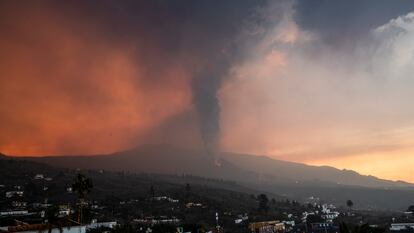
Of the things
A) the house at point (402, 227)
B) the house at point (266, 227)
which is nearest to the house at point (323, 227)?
the house at point (266, 227)

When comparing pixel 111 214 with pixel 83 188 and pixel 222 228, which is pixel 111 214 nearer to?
pixel 222 228

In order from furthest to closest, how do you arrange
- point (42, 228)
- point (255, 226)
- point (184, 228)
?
point (255, 226) → point (184, 228) → point (42, 228)

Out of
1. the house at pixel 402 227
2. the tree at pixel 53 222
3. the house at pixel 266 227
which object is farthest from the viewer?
the house at pixel 266 227

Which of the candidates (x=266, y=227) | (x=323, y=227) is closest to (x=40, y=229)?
(x=266, y=227)

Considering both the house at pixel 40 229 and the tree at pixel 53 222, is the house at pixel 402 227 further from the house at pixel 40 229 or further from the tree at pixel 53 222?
the tree at pixel 53 222

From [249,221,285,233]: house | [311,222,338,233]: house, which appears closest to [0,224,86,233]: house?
[249,221,285,233]: house

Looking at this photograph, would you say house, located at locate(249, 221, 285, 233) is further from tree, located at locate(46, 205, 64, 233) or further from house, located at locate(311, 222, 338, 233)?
tree, located at locate(46, 205, 64, 233)

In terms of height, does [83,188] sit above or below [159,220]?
above

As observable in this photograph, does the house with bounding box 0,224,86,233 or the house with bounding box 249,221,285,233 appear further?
the house with bounding box 249,221,285,233

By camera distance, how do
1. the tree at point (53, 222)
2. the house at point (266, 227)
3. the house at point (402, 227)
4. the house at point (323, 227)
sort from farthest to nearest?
the house at point (323, 227) → the house at point (266, 227) → the house at point (402, 227) → the tree at point (53, 222)

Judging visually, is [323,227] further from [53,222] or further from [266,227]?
[53,222]

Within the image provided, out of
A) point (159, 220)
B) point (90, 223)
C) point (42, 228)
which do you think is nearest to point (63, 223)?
point (42, 228)
